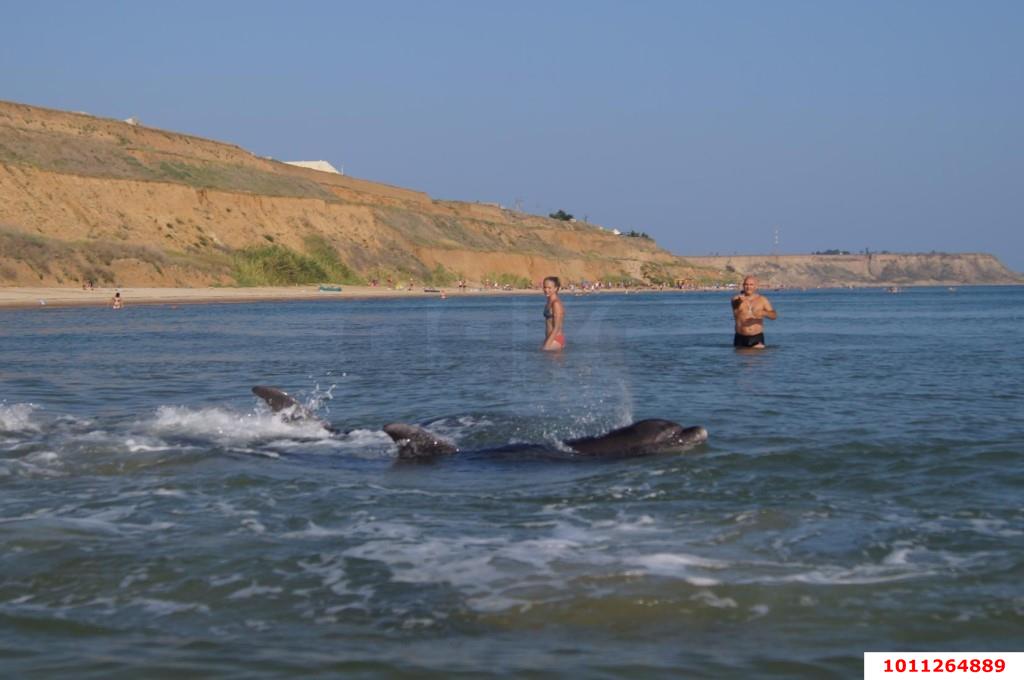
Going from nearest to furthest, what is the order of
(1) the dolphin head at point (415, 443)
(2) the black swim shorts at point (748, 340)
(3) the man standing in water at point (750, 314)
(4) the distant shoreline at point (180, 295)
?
(1) the dolphin head at point (415, 443) → (3) the man standing in water at point (750, 314) → (2) the black swim shorts at point (748, 340) → (4) the distant shoreline at point (180, 295)

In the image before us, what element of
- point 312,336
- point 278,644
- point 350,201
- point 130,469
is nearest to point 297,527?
point 278,644

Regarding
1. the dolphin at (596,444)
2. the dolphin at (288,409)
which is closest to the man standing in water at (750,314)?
the dolphin at (596,444)

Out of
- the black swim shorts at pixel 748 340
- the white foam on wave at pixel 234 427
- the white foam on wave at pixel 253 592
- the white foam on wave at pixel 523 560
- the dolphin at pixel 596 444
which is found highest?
the black swim shorts at pixel 748 340

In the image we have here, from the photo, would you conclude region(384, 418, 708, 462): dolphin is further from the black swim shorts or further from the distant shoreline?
the distant shoreline

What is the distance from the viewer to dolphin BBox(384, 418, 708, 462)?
29.3 ft

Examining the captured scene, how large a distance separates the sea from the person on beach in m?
2.63

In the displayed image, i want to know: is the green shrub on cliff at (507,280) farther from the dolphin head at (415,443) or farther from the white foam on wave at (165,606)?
the white foam on wave at (165,606)

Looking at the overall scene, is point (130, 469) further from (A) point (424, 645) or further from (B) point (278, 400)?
(A) point (424, 645)

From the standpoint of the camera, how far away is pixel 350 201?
99688 mm

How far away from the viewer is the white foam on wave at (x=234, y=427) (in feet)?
33.6

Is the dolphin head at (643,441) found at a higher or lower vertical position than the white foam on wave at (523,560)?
higher

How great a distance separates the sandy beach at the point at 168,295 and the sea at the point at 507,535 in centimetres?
3528

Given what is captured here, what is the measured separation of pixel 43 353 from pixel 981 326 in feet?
85.6

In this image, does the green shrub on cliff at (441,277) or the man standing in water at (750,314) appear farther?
the green shrub on cliff at (441,277)
